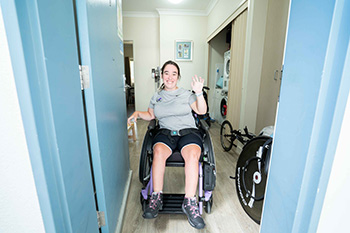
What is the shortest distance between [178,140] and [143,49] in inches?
145

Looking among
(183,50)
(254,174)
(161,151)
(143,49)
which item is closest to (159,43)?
(143,49)

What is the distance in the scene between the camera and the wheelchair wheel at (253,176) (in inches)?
38.9

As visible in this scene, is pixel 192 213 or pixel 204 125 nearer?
pixel 192 213

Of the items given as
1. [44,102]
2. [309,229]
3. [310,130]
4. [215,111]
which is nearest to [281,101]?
[310,130]

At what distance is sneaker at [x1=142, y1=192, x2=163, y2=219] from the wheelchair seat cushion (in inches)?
13.9

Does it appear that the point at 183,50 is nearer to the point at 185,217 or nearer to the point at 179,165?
the point at 179,165

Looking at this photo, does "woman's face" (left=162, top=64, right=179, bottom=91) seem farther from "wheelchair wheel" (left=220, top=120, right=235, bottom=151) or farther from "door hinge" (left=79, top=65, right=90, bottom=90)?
"wheelchair wheel" (left=220, top=120, right=235, bottom=151)

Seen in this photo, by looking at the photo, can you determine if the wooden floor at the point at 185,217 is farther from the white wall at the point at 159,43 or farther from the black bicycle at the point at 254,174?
the white wall at the point at 159,43

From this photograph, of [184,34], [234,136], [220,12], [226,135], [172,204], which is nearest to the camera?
[172,204]

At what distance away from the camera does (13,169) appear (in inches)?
19.1

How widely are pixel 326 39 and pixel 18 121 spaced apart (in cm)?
86

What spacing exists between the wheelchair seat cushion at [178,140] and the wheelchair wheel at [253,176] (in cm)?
34

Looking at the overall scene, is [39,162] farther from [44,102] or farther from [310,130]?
[310,130]

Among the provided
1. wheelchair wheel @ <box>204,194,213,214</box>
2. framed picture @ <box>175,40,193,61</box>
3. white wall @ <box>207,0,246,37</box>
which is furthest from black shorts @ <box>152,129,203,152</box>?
framed picture @ <box>175,40,193,61</box>
